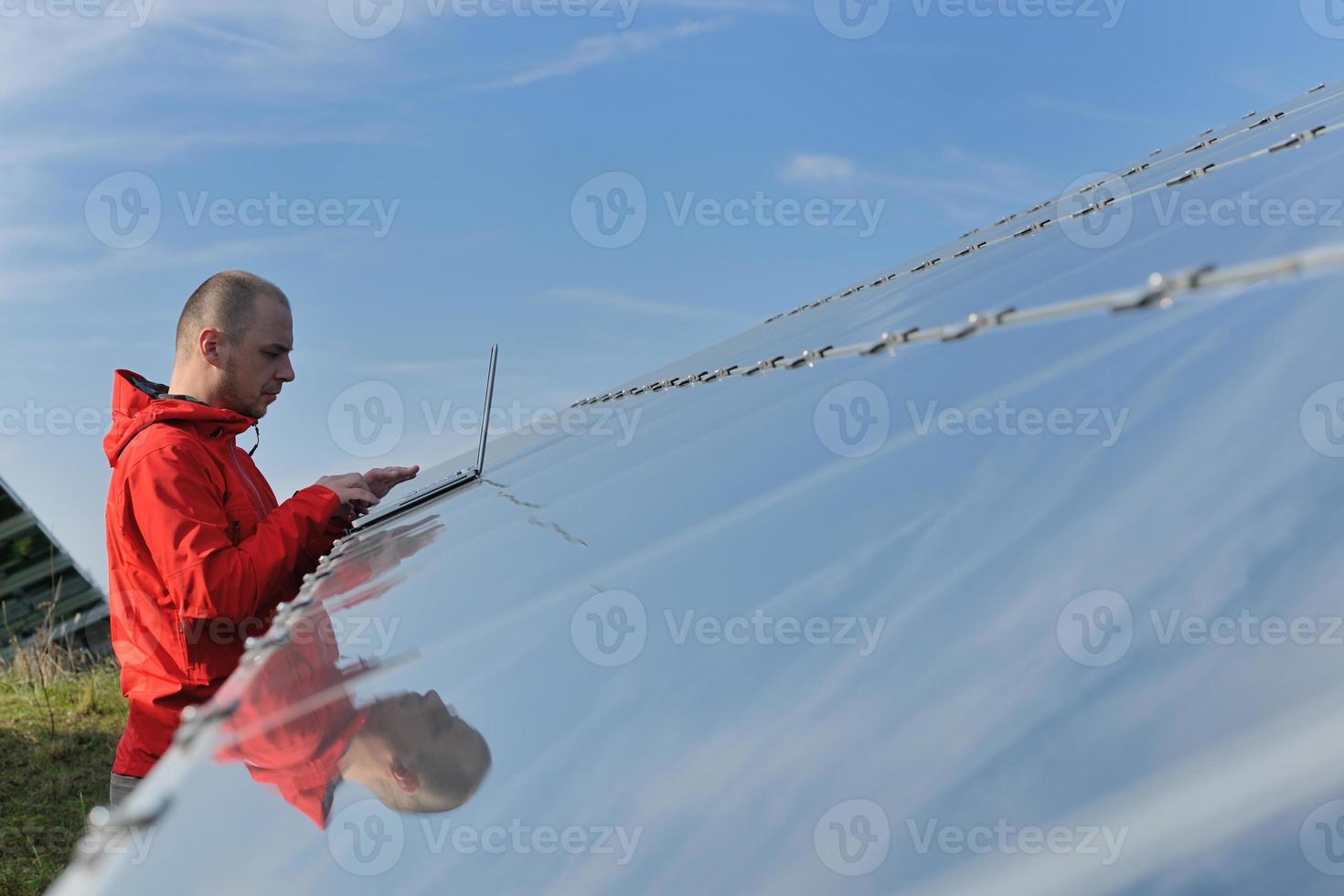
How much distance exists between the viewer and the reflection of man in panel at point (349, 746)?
4.40 ft

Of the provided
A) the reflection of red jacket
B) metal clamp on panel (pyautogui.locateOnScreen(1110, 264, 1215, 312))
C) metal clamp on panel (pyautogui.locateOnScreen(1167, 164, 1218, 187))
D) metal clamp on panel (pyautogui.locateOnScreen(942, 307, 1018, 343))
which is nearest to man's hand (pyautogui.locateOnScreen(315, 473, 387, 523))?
the reflection of red jacket

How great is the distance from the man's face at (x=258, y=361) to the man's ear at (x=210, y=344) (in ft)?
0.05

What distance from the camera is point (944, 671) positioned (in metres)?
1.13

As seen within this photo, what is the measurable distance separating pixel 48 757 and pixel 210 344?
4864mm

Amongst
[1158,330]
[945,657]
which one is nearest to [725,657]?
[945,657]

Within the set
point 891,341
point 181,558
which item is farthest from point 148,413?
point 891,341

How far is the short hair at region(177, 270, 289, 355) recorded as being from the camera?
10.9 feet

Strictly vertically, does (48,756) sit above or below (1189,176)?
below

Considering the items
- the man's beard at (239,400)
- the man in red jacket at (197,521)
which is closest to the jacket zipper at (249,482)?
the man in red jacket at (197,521)

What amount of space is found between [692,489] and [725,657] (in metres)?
1.08

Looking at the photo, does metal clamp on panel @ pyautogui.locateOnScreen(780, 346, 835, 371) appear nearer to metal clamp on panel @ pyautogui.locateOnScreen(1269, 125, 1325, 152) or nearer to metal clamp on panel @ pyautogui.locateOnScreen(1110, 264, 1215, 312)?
metal clamp on panel @ pyautogui.locateOnScreen(1269, 125, 1325, 152)

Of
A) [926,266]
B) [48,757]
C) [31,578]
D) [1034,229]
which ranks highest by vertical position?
[926,266]

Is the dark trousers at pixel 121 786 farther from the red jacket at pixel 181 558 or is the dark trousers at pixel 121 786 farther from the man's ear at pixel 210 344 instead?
the man's ear at pixel 210 344

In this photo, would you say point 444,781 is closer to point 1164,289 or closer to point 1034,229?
point 1164,289
